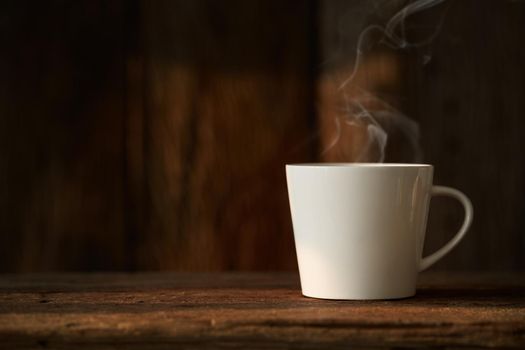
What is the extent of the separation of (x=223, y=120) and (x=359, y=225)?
1.03ft

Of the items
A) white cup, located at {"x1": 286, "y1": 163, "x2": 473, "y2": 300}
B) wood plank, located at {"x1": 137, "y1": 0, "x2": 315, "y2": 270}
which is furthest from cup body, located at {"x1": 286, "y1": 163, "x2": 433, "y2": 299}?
wood plank, located at {"x1": 137, "y1": 0, "x2": 315, "y2": 270}

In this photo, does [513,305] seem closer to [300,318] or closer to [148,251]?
[300,318]

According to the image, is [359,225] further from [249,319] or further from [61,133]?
[61,133]

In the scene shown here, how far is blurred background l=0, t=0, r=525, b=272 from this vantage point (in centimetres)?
106

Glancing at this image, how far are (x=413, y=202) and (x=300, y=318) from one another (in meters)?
0.19

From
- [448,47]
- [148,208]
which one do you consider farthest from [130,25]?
[448,47]

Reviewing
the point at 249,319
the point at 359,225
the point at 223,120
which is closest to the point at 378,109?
the point at 223,120

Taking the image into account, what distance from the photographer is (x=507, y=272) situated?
42.1 inches

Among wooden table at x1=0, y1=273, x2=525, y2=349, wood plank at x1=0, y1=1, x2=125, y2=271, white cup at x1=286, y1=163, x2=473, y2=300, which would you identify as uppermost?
wood plank at x1=0, y1=1, x2=125, y2=271

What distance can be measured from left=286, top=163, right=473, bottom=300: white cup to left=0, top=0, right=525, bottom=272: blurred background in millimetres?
251

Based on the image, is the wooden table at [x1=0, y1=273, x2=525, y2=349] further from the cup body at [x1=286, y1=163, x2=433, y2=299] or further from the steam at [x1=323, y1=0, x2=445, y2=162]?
the steam at [x1=323, y1=0, x2=445, y2=162]

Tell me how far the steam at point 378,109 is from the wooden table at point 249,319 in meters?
0.25

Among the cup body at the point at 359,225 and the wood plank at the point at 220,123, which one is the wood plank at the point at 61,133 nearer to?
the wood plank at the point at 220,123

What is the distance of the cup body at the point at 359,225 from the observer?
2.66 feet
